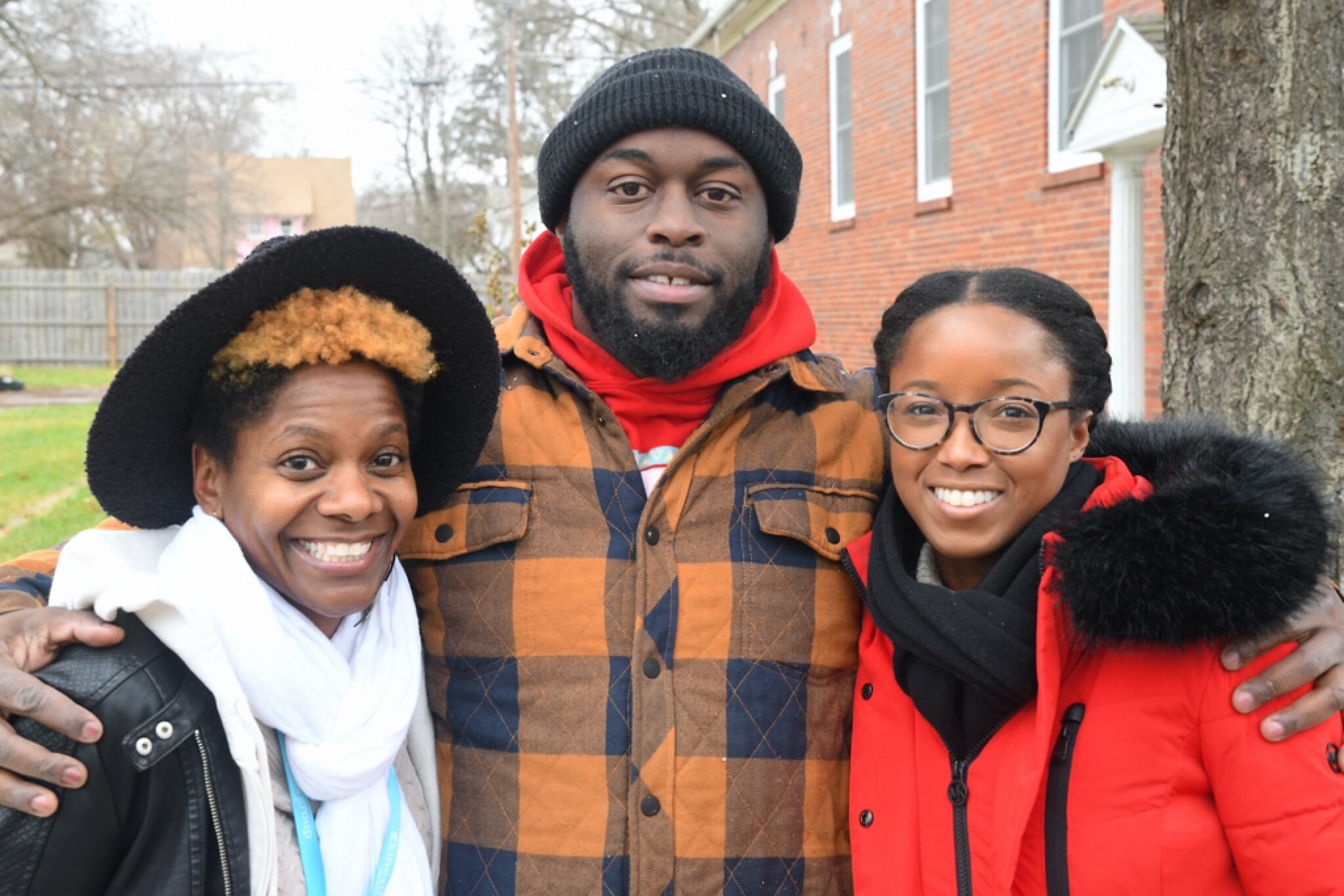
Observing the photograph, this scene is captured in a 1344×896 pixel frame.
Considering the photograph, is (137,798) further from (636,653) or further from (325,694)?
(636,653)

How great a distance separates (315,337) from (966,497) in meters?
1.22

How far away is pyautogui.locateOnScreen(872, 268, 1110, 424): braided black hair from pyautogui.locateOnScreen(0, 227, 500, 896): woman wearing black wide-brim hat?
89cm

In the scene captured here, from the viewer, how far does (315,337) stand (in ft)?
6.33

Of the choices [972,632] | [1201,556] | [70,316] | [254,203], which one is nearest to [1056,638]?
[972,632]

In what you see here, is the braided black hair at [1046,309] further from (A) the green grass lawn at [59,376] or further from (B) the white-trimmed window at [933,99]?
(A) the green grass lawn at [59,376]

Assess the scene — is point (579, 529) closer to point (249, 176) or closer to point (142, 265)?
point (142, 265)

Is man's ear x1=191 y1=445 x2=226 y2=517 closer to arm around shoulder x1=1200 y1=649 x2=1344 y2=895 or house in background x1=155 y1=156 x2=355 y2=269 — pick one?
arm around shoulder x1=1200 y1=649 x2=1344 y2=895

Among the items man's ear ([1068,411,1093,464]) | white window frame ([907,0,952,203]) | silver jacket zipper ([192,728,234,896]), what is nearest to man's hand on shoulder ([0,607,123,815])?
silver jacket zipper ([192,728,234,896])

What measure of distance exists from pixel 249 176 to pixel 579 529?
2046 inches

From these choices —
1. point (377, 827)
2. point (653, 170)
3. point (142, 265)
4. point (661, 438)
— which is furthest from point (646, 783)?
point (142, 265)

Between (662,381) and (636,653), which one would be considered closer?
(636,653)

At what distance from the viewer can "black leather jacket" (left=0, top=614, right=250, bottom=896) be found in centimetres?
157

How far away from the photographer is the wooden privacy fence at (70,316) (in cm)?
2530

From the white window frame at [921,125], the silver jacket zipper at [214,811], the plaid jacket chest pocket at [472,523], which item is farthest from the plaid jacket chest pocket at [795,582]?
the white window frame at [921,125]
